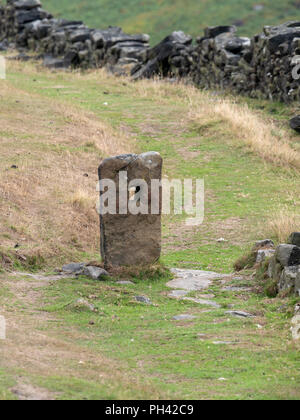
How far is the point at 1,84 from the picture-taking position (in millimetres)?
23469

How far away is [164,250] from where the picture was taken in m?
13.3

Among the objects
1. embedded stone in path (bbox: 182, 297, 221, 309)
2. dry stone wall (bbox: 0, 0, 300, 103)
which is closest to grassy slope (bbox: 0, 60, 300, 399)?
embedded stone in path (bbox: 182, 297, 221, 309)

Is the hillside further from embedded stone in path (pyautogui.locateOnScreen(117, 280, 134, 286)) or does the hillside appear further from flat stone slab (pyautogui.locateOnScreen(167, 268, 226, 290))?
embedded stone in path (pyautogui.locateOnScreen(117, 280, 134, 286))

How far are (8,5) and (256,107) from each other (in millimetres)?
21242

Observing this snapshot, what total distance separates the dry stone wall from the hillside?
94.2 feet

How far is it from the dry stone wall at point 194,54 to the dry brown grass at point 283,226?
1012cm

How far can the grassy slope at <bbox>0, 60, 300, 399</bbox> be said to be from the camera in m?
7.27

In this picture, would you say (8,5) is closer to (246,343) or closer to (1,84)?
(1,84)

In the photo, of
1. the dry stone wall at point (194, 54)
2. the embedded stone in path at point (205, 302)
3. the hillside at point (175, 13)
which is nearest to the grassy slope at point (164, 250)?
the embedded stone in path at point (205, 302)

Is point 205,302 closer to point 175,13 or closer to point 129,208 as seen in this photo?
point 129,208

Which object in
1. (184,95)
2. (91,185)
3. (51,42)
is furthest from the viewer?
(51,42)

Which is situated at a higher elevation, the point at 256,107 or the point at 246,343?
the point at 246,343
